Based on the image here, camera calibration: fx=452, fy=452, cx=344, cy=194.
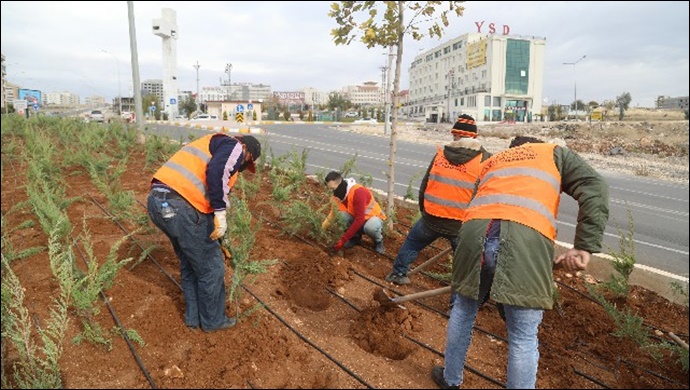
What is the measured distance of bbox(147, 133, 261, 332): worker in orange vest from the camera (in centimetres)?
314

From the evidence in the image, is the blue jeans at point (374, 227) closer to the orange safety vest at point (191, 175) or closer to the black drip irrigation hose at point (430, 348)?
the black drip irrigation hose at point (430, 348)

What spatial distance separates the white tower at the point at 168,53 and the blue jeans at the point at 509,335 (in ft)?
155

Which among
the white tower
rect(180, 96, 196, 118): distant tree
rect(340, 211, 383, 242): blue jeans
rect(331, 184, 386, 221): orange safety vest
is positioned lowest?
rect(340, 211, 383, 242): blue jeans

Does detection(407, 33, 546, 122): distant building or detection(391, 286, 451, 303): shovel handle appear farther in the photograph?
detection(407, 33, 546, 122): distant building

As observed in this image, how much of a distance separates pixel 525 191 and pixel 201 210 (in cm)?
215

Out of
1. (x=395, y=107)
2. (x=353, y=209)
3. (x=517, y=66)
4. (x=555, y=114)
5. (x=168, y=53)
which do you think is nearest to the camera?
(x=353, y=209)

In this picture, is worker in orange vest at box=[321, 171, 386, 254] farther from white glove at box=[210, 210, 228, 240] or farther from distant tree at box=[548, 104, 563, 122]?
distant tree at box=[548, 104, 563, 122]

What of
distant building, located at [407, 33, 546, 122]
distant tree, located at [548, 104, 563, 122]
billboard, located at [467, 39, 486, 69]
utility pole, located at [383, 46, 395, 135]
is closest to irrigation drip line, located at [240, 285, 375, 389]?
utility pole, located at [383, 46, 395, 135]

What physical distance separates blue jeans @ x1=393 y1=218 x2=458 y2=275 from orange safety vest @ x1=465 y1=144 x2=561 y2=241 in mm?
1410

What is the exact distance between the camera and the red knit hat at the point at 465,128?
411 cm

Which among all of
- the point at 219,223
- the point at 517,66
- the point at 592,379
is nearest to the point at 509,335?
the point at 592,379

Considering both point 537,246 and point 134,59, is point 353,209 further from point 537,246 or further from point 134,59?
point 134,59

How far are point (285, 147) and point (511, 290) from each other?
16774 mm

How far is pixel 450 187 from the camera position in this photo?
12.8 feet
